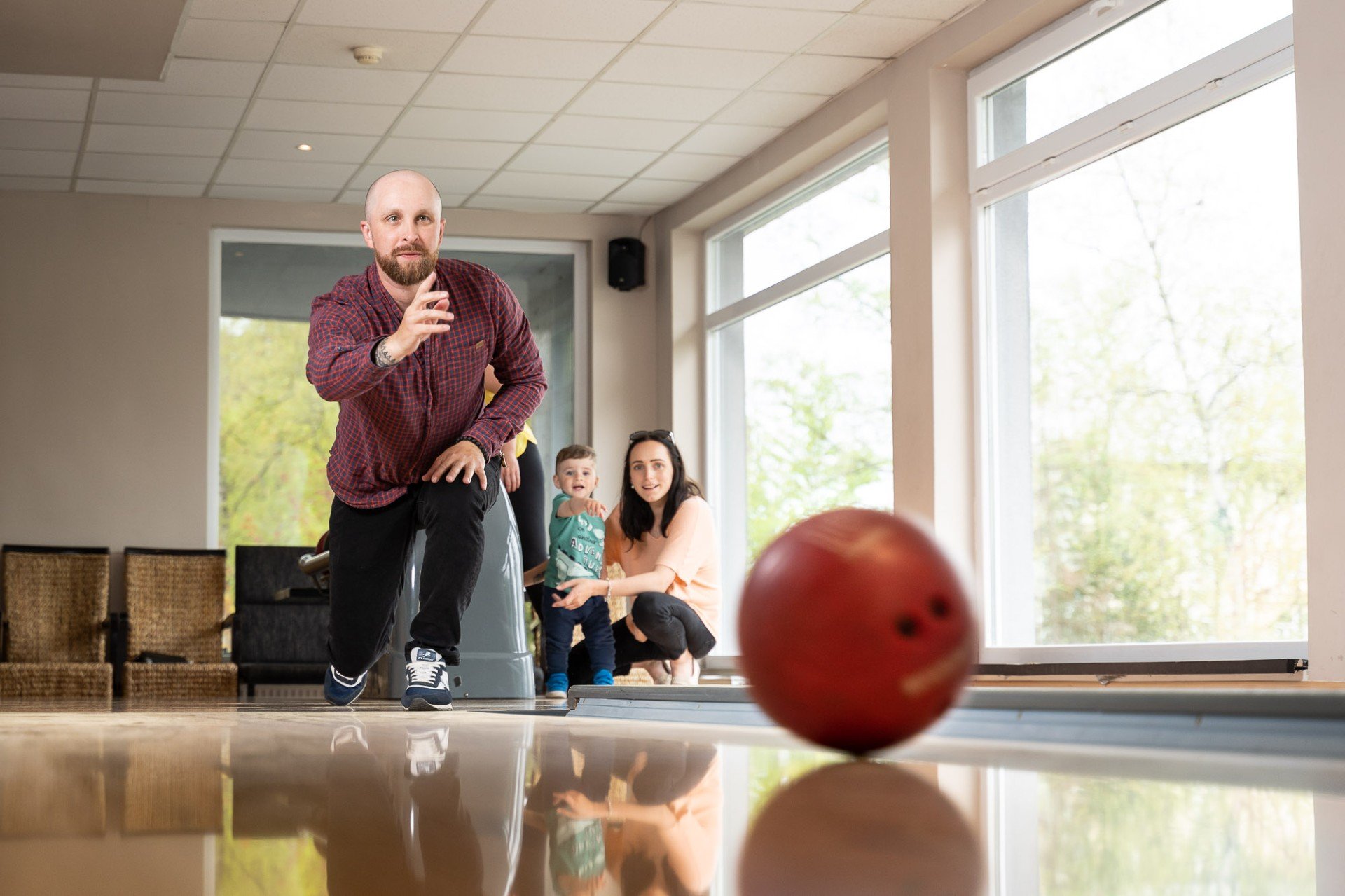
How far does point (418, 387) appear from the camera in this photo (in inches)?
121

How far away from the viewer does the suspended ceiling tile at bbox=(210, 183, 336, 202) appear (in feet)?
28.1

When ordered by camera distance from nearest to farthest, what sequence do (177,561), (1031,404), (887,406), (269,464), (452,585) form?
(452,585)
(1031,404)
(887,406)
(177,561)
(269,464)

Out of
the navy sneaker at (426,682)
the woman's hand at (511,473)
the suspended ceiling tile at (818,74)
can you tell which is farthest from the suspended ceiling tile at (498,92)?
the navy sneaker at (426,682)

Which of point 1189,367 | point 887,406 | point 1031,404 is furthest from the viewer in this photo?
point 887,406

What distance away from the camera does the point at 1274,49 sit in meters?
4.72

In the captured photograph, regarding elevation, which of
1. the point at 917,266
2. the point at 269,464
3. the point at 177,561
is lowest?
the point at 177,561

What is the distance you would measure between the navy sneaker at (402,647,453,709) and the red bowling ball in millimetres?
1899

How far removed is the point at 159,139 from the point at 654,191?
285 cm

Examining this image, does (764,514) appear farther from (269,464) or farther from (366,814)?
(366,814)

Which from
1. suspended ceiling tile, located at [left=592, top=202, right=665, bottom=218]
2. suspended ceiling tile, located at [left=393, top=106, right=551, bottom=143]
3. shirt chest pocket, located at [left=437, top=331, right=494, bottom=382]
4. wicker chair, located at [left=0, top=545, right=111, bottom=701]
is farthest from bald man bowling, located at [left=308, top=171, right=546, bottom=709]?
suspended ceiling tile, located at [left=592, top=202, right=665, bottom=218]

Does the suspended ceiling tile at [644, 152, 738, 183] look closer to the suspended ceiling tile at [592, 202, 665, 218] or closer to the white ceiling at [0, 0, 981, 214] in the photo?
the white ceiling at [0, 0, 981, 214]

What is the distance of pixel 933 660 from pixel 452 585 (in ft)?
6.90

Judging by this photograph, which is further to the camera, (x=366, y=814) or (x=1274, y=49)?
(x=1274, y=49)

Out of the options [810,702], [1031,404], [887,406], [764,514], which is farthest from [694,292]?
[810,702]
